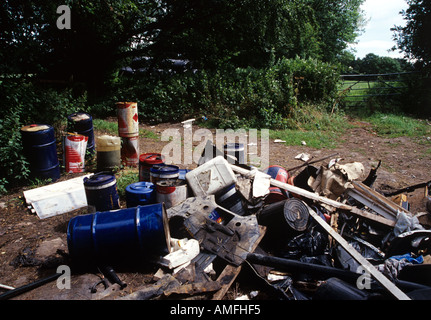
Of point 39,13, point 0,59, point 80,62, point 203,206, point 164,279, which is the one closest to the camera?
point 164,279

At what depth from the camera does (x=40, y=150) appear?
4.49 m

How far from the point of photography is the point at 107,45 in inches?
411

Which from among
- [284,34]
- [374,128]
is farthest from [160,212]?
[284,34]

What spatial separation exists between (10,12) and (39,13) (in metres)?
0.79

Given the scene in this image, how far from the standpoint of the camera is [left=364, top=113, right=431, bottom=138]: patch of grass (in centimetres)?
845

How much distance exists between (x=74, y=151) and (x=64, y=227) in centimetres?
180

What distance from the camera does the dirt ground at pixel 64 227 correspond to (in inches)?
101

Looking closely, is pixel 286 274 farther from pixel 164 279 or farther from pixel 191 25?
pixel 191 25

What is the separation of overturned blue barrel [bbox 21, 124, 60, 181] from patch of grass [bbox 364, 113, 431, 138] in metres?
8.57

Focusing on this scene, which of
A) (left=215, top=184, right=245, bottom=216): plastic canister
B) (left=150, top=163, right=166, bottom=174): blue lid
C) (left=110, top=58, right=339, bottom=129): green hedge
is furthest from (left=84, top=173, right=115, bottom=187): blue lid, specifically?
(left=110, top=58, right=339, bottom=129): green hedge

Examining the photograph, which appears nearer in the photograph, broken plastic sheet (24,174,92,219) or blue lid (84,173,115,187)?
blue lid (84,173,115,187)

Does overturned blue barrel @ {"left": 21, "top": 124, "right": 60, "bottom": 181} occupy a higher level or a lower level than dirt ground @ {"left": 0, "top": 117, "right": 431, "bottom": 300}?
higher

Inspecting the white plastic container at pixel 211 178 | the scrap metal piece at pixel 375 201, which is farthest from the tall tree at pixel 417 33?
the white plastic container at pixel 211 178

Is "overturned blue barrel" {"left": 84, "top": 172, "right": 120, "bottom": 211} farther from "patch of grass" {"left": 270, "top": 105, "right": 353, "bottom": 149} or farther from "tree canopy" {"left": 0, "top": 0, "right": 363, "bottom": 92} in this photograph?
"tree canopy" {"left": 0, "top": 0, "right": 363, "bottom": 92}
